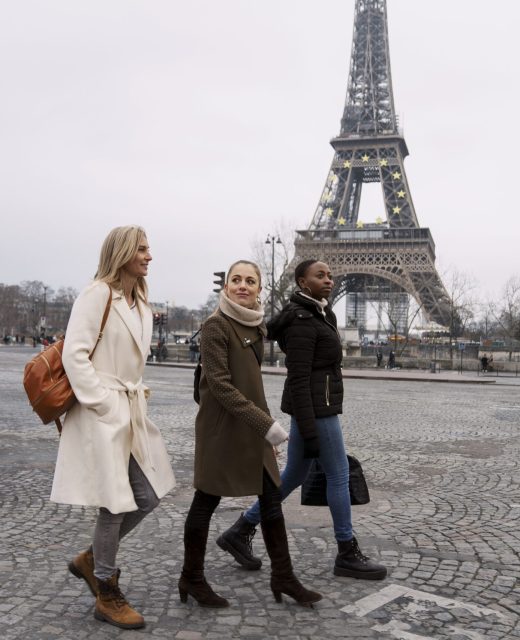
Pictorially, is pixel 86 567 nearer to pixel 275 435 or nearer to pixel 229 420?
pixel 229 420

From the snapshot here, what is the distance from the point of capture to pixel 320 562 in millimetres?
4246

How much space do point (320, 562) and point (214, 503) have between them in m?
1.06

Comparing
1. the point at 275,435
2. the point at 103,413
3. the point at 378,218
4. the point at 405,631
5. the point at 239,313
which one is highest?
the point at 378,218

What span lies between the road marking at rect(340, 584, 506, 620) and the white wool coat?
1188mm

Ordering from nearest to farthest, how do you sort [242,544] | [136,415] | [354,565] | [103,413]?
[103,413], [136,415], [354,565], [242,544]

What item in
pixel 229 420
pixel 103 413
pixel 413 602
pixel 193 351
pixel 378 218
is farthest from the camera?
pixel 378 218

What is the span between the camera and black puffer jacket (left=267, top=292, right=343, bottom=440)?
3779 millimetres

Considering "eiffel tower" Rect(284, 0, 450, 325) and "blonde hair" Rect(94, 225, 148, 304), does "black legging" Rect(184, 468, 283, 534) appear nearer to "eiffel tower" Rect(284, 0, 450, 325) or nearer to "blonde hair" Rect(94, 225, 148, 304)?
"blonde hair" Rect(94, 225, 148, 304)

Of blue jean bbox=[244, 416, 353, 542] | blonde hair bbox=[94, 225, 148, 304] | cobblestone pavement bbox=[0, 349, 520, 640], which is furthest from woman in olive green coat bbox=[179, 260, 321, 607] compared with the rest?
blonde hair bbox=[94, 225, 148, 304]

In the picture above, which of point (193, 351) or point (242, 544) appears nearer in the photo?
point (242, 544)

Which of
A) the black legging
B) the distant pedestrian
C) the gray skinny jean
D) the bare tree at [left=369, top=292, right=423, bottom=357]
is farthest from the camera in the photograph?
the bare tree at [left=369, top=292, right=423, bottom=357]

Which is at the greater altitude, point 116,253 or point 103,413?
point 116,253

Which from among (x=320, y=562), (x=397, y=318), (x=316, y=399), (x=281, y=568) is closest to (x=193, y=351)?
(x=397, y=318)

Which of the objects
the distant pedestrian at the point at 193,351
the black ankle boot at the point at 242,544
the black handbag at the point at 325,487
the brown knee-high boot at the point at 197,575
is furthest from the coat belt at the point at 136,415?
the distant pedestrian at the point at 193,351
